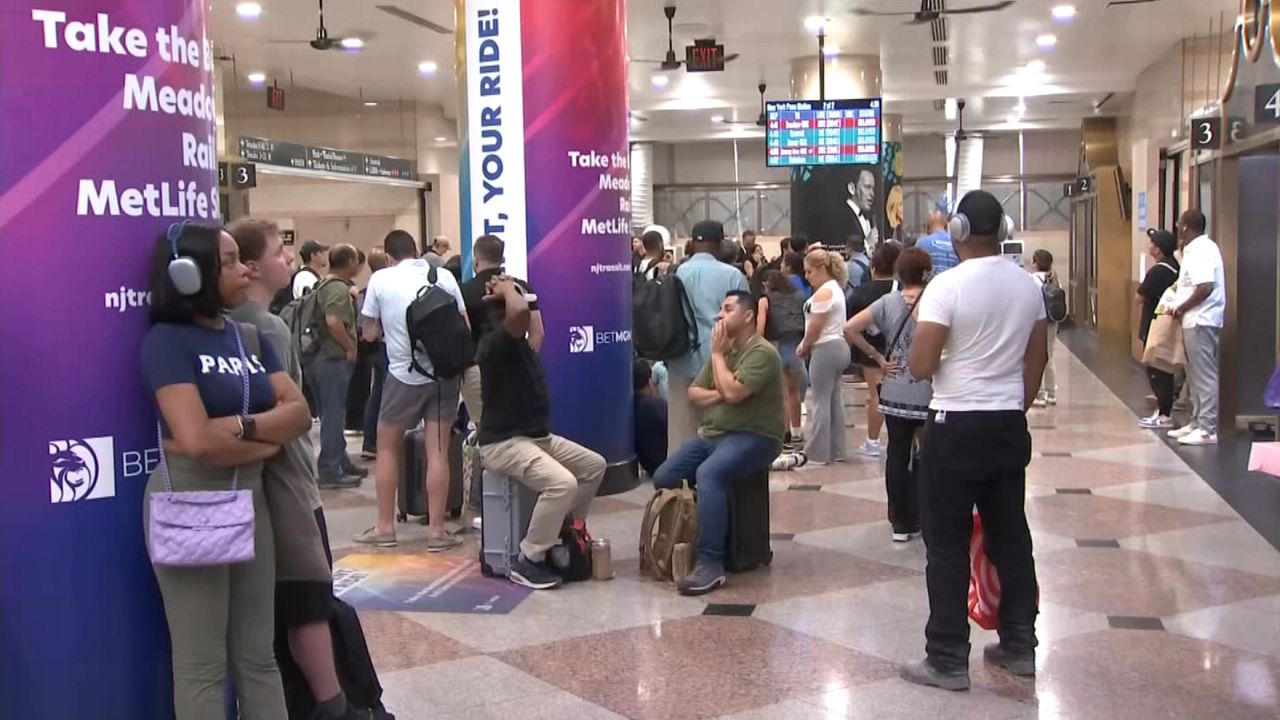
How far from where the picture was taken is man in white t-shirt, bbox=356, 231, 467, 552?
6.44m

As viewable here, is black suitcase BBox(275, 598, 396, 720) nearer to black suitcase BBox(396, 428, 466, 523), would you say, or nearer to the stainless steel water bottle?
the stainless steel water bottle

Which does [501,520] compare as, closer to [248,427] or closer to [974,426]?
[974,426]

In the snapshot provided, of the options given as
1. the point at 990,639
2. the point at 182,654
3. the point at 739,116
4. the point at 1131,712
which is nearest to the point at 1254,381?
the point at 990,639

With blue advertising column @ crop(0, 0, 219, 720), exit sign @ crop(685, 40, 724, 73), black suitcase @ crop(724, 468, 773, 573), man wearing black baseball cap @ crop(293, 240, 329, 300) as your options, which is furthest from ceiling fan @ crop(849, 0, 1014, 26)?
blue advertising column @ crop(0, 0, 219, 720)

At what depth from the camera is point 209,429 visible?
278 centimetres

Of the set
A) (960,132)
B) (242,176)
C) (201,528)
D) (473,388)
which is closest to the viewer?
(201,528)

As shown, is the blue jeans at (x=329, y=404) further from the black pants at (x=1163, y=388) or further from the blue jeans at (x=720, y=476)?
the black pants at (x=1163, y=388)

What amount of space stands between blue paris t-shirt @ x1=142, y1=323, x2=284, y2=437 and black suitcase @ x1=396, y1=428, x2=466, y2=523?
417 centimetres

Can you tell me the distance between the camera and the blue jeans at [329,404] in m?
8.34

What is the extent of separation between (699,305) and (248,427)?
513 cm

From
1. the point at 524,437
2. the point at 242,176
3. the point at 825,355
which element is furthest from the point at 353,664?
the point at 242,176

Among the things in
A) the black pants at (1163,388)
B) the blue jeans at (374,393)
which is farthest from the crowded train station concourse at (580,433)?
the black pants at (1163,388)

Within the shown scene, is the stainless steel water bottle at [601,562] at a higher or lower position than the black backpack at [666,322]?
lower

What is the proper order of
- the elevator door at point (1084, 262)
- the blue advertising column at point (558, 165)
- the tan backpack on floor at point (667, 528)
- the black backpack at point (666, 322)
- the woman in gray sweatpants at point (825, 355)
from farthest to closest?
the elevator door at point (1084, 262)
the woman in gray sweatpants at point (825, 355)
the black backpack at point (666, 322)
the blue advertising column at point (558, 165)
the tan backpack on floor at point (667, 528)
